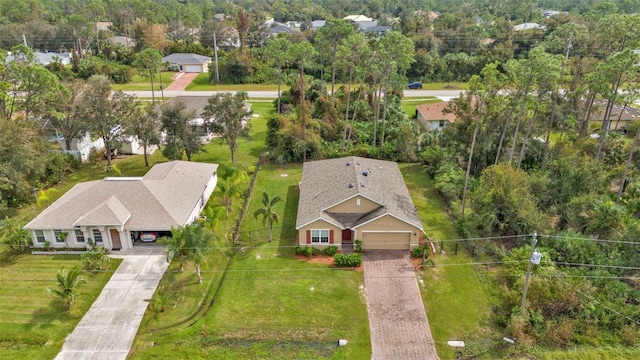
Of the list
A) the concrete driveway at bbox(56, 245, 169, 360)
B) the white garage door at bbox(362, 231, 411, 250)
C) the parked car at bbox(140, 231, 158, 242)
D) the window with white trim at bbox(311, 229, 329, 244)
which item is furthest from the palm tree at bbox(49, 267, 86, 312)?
the white garage door at bbox(362, 231, 411, 250)

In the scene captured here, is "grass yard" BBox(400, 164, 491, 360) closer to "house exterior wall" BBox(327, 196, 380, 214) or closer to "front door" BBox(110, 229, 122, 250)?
"house exterior wall" BBox(327, 196, 380, 214)

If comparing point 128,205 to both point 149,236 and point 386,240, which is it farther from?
point 386,240

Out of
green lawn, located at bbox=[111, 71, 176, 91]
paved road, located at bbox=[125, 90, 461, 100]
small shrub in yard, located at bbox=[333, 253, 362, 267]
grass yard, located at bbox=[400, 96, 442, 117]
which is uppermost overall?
green lawn, located at bbox=[111, 71, 176, 91]

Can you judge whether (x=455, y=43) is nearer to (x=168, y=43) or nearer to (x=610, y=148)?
(x=610, y=148)

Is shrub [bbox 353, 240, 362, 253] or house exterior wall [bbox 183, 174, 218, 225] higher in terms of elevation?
house exterior wall [bbox 183, 174, 218, 225]

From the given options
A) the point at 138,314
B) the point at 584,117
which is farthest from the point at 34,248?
the point at 584,117

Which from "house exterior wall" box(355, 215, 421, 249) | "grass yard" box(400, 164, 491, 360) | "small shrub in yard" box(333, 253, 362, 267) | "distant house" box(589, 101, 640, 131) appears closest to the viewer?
"grass yard" box(400, 164, 491, 360)

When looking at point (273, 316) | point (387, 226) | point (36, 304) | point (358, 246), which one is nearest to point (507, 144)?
point (387, 226)
